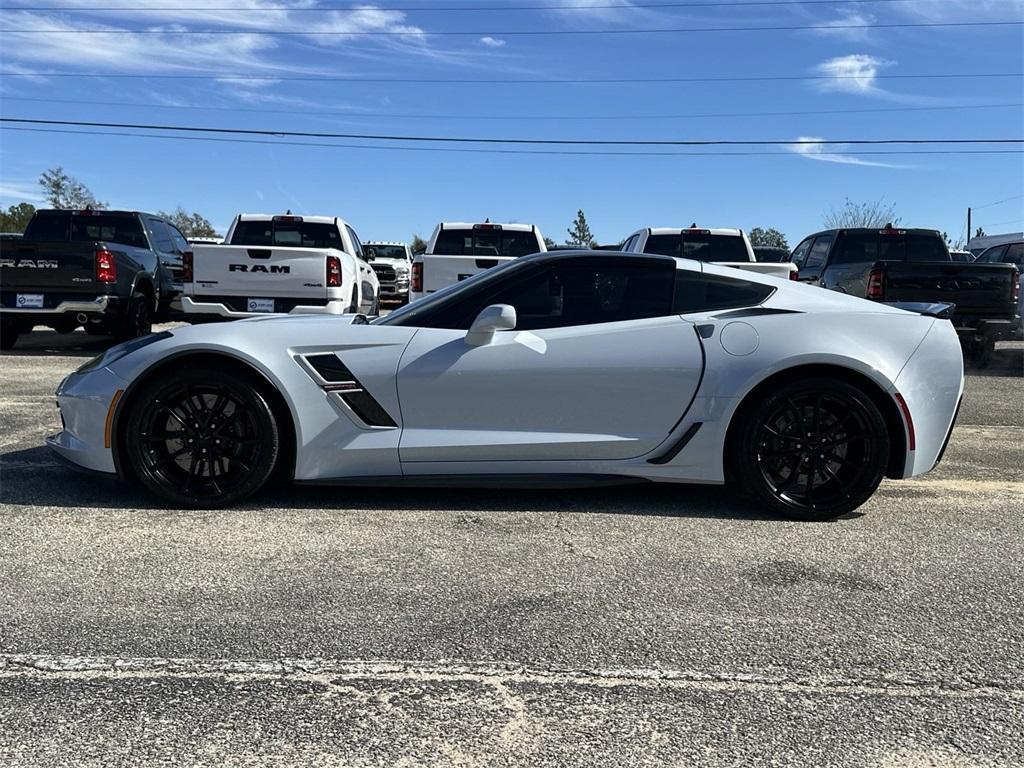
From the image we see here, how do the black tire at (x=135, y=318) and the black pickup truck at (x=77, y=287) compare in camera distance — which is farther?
the black tire at (x=135, y=318)

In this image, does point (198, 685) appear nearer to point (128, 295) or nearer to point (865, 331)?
point (865, 331)

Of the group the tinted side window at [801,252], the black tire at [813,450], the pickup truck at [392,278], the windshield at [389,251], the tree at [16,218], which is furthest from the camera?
the tree at [16,218]

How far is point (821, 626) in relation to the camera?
9.96 ft

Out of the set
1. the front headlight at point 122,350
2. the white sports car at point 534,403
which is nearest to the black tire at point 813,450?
the white sports car at point 534,403

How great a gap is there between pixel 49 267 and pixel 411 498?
26.5 ft

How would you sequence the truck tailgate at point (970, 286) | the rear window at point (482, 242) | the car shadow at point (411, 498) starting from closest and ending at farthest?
1. the car shadow at point (411, 498)
2. the truck tailgate at point (970, 286)
3. the rear window at point (482, 242)

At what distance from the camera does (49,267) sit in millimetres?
10453

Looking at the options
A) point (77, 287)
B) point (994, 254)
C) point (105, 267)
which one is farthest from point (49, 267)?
point (994, 254)

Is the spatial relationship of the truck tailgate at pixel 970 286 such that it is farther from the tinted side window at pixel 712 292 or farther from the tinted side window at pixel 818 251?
the tinted side window at pixel 712 292

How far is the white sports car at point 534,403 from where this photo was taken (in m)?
4.20

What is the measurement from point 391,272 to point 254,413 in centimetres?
1813

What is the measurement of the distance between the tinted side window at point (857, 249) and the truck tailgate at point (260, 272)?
7476 mm

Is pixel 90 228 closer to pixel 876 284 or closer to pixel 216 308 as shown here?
pixel 216 308

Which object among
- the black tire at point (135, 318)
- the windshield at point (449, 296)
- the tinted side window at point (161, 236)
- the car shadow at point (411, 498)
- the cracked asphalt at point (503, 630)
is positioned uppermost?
the tinted side window at point (161, 236)
